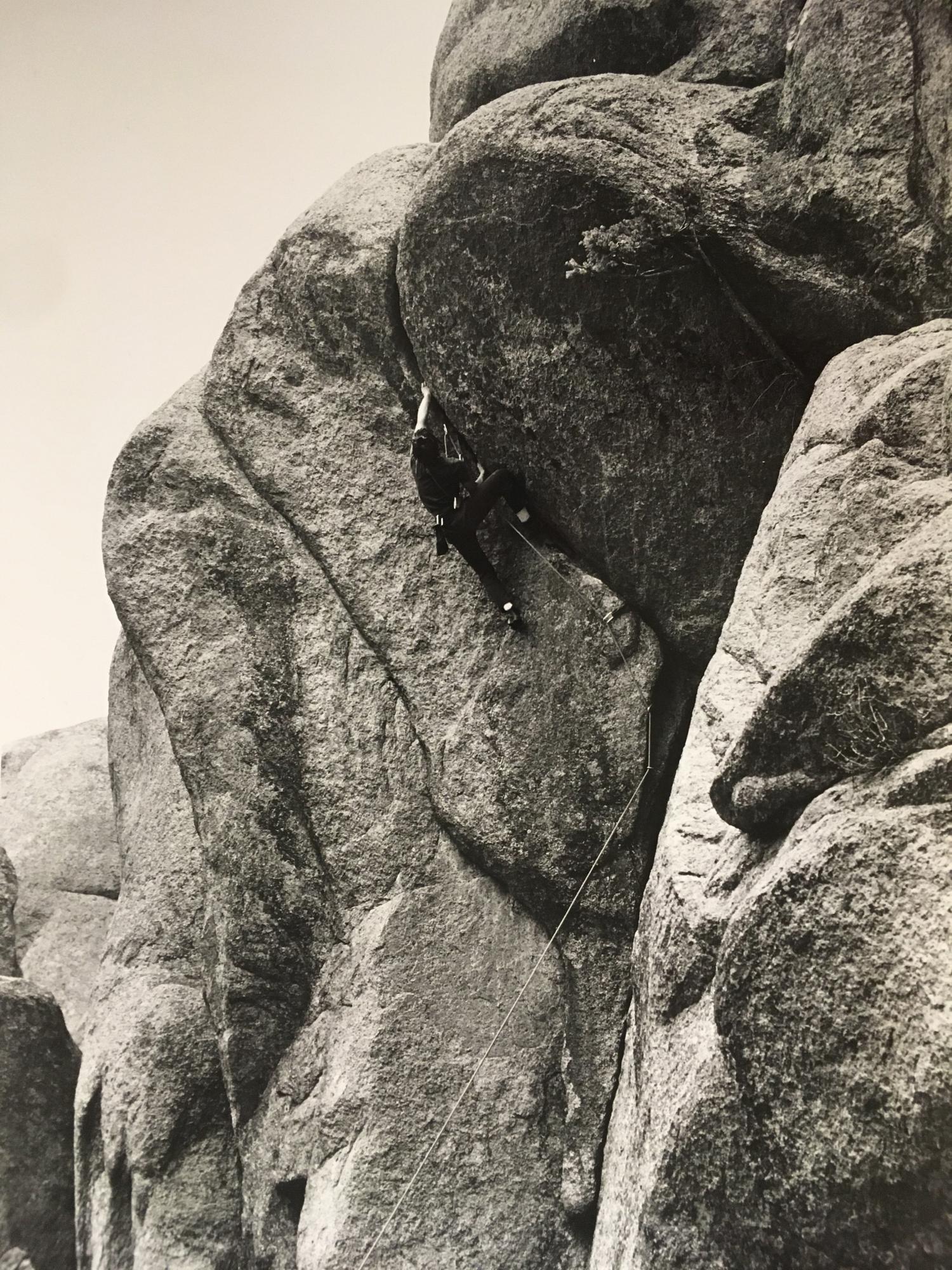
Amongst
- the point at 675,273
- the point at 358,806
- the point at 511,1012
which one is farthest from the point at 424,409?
the point at 511,1012

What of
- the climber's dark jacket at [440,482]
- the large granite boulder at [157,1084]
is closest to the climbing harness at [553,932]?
the climber's dark jacket at [440,482]

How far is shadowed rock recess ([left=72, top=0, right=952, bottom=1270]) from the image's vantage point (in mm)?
5953

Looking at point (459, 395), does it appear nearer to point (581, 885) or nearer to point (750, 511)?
point (750, 511)

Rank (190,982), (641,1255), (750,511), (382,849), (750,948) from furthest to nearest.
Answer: (190,982)
(382,849)
(750,511)
(641,1255)
(750,948)

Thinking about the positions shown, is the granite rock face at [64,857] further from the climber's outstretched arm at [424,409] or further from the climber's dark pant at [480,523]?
the climber's outstretched arm at [424,409]

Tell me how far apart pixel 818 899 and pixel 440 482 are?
15.9ft

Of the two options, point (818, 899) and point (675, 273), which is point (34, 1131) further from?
point (675, 273)

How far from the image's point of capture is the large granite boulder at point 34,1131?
956 centimetres

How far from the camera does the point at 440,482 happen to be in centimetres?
885

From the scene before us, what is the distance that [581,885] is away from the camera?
870cm

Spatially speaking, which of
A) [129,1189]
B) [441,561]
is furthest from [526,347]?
[129,1189]

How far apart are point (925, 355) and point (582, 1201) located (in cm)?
650

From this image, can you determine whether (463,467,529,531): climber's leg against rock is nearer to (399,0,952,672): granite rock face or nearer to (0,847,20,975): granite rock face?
(399,0,952,672): granite rock face

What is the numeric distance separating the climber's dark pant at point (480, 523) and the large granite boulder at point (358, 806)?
0.33m
